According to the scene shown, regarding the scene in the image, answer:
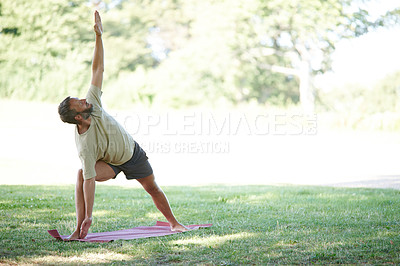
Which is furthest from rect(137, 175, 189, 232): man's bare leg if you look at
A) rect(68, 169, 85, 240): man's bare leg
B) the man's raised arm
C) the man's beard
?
the man's raised arm

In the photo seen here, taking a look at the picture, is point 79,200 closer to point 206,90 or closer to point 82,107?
point 82,107

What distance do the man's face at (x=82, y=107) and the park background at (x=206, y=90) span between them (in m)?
6.45

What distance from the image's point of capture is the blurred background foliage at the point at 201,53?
24.2 metres

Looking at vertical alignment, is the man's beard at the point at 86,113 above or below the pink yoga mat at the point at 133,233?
above

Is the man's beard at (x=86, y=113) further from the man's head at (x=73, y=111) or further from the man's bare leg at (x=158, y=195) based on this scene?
the man's bare leg at (x=158, y=195)

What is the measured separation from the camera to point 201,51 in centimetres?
2720

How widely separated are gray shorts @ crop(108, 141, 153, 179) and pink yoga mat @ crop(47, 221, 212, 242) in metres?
0.61

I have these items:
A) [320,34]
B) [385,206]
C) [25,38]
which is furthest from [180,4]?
[385,206]

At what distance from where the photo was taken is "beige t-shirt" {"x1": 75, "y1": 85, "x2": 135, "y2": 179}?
4453 millimetres

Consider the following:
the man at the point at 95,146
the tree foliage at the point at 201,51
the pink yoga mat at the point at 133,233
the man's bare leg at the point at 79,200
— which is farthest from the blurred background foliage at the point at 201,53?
the man's bare leg at the point at 79,200

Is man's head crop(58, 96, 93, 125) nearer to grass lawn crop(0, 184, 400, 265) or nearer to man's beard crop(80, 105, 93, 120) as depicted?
man's beard crop(80, 105, 93, 120)

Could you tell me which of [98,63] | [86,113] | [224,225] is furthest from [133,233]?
[98,63]

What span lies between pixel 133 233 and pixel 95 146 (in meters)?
1.11

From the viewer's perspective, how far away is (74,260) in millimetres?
3930
